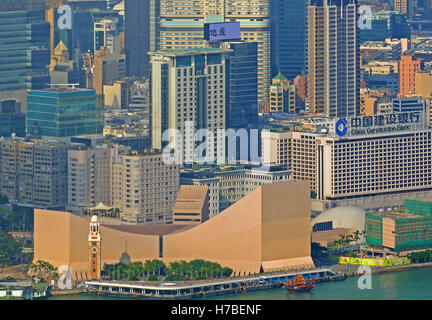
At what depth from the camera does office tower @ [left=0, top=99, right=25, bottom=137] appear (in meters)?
133

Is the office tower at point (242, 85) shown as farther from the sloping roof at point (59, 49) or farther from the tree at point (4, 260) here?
the tree at point (4, 260)

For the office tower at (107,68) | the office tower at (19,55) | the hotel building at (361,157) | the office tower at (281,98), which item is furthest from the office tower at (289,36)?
the hotel building at (361,157)

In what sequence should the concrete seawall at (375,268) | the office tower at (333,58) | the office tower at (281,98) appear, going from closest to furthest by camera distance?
the concrete seawall at (375,268) → the office tower at (333,58) → the office tower at (281,98)

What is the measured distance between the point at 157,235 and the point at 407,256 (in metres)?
12.8

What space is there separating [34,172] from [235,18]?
31639 millimetres

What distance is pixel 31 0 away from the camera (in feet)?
504

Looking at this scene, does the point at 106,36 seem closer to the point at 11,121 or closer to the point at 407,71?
the point at 407,71

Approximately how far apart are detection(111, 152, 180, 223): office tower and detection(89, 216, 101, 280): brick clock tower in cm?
884

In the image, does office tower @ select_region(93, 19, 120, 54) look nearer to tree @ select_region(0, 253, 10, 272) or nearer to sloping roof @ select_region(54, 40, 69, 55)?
sloping roof @ select_region(54, 40, 69, 55)

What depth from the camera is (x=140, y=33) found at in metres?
170

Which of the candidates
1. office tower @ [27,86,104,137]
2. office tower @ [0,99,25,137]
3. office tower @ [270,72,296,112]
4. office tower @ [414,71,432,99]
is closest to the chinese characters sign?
office tower @ [27,86,104,137]

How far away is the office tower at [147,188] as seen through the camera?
10794 centimetres

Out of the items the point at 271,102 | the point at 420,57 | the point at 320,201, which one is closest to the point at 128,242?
the point at 320,201

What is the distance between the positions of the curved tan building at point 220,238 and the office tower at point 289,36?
61.2 metres
